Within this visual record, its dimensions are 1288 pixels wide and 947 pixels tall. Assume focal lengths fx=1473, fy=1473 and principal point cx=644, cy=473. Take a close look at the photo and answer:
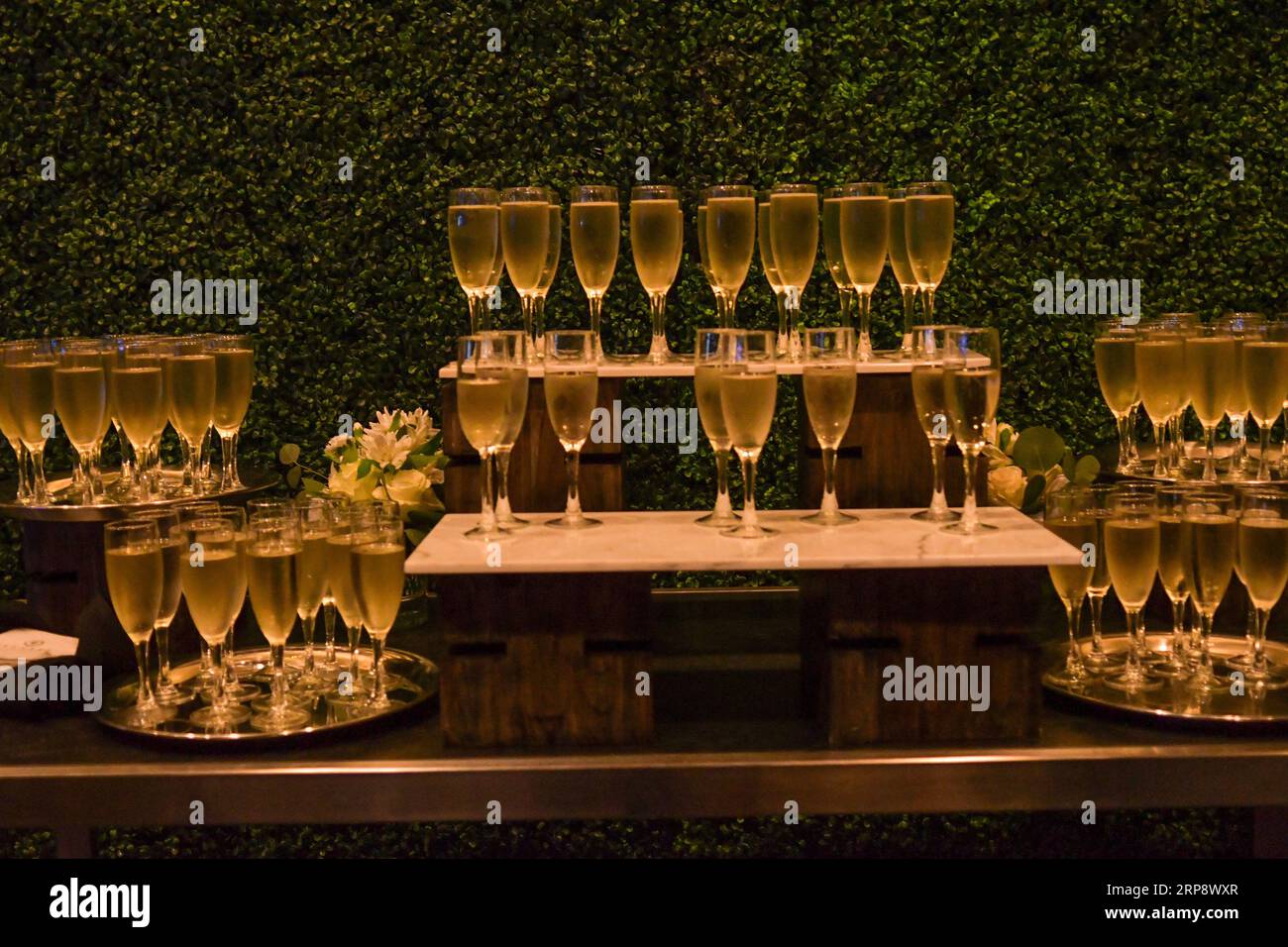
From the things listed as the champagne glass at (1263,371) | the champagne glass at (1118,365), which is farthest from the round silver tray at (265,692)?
the champagne glass at (1263,371)

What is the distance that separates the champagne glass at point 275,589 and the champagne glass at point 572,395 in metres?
0.38

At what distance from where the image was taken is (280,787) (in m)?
1.92

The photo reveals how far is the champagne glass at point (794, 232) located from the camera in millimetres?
2277

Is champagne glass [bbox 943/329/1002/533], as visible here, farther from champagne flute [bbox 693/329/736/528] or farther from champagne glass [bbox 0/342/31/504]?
champagne glass [bbox 0/342/31/504]

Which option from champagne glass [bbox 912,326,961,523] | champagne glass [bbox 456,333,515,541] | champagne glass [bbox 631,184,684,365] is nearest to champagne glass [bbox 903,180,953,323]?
champagne glass [bbox 912,326,961,523]

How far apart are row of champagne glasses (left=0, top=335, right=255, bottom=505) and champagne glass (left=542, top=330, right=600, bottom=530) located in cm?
63

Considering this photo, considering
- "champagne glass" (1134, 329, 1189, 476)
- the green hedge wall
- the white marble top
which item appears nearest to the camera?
the white marble top

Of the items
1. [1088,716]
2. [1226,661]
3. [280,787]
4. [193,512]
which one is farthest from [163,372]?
[1226,661]

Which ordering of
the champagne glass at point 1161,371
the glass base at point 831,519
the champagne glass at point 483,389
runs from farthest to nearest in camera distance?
the champagne glass at point 1161,371
the glass base at point 831,519
the champagne glass at point 483,389

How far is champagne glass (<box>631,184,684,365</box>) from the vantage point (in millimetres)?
2303

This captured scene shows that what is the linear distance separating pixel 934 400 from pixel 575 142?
4.83ft

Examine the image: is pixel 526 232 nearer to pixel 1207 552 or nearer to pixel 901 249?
pixel 901 249

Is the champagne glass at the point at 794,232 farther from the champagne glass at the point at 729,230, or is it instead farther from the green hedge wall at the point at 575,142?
the green hedge wall at the point at 575,142
